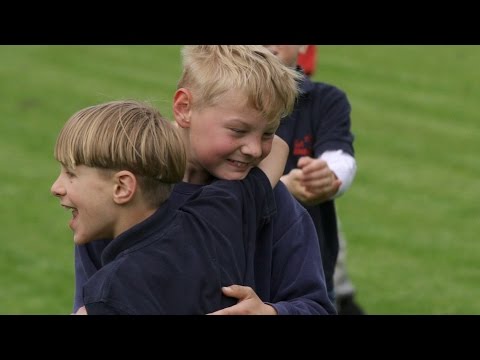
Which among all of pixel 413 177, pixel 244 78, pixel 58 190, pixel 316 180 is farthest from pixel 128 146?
pixel 413 177

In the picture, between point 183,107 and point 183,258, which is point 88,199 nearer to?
point 183,258

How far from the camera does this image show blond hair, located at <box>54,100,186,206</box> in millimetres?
2830

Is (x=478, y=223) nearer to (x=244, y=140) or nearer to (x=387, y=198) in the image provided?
(x=387, y=198)

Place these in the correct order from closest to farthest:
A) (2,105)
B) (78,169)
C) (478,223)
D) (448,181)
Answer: (78,169), (478,223), (448,181), (2,105)

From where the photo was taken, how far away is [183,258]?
2816mm

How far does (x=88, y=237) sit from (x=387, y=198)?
718 cm

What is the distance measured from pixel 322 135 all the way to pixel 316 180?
48cm

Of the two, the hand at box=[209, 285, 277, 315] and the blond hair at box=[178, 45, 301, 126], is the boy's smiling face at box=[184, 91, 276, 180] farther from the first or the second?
the hand at box=[209, 285, 277, 315]

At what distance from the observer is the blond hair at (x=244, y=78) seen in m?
3.06

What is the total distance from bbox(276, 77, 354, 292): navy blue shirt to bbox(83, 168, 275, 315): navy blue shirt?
1736mm

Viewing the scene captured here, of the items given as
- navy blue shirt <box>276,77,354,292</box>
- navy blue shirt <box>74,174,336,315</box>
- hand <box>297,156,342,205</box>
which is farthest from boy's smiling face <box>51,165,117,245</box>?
navy blue shirt <box>276,77,354,292</box>

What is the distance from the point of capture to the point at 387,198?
985 cm
